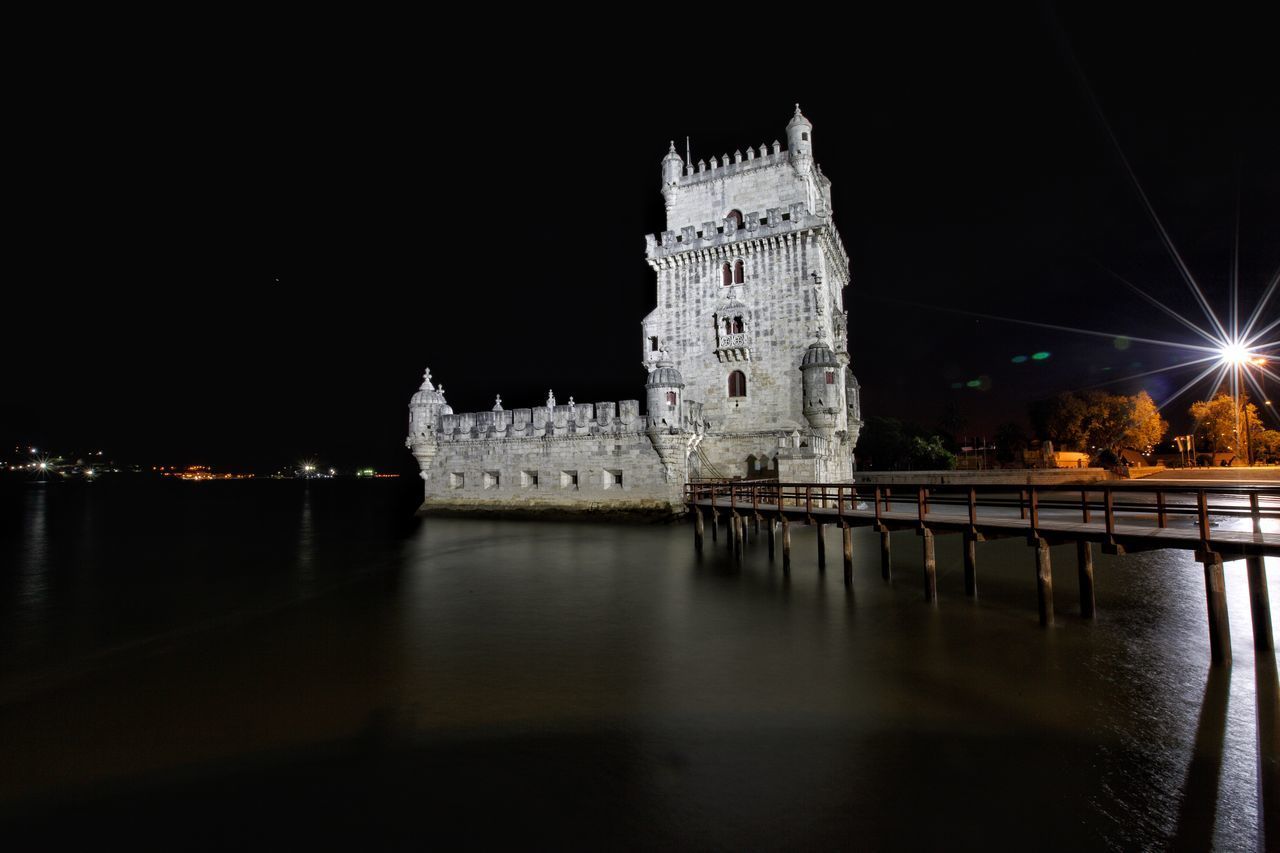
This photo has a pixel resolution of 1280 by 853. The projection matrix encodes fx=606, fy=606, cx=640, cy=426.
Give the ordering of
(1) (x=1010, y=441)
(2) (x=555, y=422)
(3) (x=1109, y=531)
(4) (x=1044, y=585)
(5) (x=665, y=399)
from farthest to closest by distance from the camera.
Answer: (1) (x=1010, y=441)
(2) (x=555, y=422)
(5) (x=665, y=399)
(4) (x=1044, y=585)
(3) (x=1109, y=531)

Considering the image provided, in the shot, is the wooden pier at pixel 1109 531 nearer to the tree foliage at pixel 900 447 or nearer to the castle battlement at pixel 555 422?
the castle battlement at pixel 555 422

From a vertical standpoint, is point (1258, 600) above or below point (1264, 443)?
below

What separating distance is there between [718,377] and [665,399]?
183 inches

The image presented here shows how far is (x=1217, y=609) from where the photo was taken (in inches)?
374

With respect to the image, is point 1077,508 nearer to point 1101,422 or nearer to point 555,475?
point 555,475

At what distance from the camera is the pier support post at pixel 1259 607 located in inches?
370

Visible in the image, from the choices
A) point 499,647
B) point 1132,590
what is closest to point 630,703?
point 499,647

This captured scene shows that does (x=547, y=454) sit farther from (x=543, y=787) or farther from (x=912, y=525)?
(x=543, y=787)

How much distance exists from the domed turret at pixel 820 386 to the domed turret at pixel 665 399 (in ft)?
20.8

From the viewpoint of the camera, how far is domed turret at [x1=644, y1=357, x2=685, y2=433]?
30000 mm

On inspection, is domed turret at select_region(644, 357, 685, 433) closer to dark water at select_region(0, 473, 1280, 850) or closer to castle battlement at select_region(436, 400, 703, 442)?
castle battlement at select_region(436, 400, 703, 442)

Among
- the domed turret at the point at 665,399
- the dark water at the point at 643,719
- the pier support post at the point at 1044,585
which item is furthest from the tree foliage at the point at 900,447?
the pier support post at the point at 1044,585

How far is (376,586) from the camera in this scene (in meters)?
18.5

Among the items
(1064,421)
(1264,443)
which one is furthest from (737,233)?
(1264,443)
